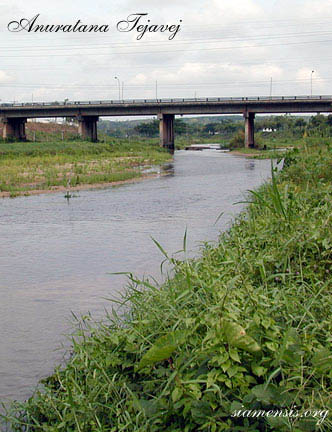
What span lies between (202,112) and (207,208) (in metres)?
51.0

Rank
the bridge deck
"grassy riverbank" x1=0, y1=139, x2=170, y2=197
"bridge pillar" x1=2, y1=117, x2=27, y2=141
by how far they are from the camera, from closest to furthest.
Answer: "grassy riverbank" x1=0, y1=139, x2=170, y2=197 < the bridge deck < "bridge pillar" x1=2, y1=117, x2=27, y2=141

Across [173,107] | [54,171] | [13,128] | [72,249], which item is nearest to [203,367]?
[72,249]

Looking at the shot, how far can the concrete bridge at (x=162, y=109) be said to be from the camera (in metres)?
66.8

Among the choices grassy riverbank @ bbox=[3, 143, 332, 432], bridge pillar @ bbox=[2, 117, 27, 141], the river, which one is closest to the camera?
grassy riverbank @ bbox=[3, 143, 332, 432]

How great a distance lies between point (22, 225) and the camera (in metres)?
19.5

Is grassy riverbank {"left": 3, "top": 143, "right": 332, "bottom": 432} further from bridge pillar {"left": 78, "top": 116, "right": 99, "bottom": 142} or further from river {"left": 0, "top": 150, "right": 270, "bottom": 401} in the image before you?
bridge pillar {"left": 78, "top": 116, "right": 99, "bottom": 142}

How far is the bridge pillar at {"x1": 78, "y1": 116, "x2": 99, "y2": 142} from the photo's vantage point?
3022 inches

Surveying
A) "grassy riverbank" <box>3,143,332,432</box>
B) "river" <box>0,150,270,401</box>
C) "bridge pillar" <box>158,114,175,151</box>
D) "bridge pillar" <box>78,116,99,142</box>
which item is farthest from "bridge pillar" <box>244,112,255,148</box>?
"grassy riverbank" <box>3,143,332,432</box>

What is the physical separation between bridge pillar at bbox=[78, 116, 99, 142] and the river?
48664mm

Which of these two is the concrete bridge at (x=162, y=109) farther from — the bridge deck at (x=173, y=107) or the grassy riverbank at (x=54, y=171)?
the grassy riverbank at (x=54, y=171)

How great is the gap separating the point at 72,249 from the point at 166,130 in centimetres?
6140

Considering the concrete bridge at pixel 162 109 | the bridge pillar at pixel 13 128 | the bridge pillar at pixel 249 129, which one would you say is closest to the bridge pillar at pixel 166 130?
the concrete bridge at pixel 162 109

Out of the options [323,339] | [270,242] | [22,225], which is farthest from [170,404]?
[22,225]

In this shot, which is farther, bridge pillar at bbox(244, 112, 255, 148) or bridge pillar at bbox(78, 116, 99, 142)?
bridge pillar at bbox(78, 116, 99, 142)
